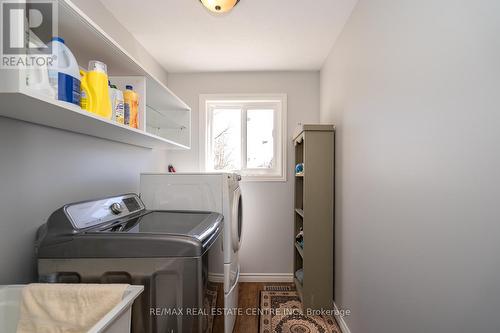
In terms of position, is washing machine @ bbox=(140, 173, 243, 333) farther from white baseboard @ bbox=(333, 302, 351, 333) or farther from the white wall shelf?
white baseboard @ bbox=(333, 302, 351, 333)

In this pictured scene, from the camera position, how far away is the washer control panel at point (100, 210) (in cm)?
107

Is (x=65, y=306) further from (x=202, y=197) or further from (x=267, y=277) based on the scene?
(x=267, y=277)

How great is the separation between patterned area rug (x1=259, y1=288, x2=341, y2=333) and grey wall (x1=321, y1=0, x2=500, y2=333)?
40cm

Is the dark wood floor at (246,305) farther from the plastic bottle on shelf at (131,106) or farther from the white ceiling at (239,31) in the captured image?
the white ceiling at (239,31)

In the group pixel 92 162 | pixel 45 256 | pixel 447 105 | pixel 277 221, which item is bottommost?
pixel 277 221

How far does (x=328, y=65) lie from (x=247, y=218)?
75.2 inches

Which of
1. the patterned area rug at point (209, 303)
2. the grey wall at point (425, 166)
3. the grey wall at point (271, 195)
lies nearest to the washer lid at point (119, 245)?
the patterned area rug at point (209, 303)

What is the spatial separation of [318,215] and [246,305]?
1160 millimetres

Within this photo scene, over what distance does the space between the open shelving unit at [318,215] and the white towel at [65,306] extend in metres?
1.72

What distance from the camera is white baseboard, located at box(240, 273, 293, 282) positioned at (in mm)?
2893

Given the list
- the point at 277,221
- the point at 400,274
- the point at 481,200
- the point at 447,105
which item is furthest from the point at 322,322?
the point at 447,105

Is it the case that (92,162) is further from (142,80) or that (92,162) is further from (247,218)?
(247,218)

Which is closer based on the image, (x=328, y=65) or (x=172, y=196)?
(x=172, y=196)

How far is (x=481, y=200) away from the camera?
75 cm
